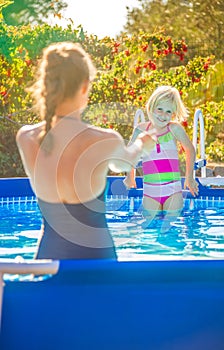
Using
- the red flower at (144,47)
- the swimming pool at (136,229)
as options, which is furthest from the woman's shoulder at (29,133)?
the red flower at (144,47)

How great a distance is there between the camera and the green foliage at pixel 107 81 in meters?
12.2

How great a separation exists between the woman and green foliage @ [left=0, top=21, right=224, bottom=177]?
873cm

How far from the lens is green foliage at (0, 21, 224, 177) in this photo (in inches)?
481

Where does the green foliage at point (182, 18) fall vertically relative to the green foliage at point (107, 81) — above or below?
above

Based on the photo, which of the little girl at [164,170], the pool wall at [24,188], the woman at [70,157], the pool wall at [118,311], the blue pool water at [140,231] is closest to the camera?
the pool wall at [118,311]

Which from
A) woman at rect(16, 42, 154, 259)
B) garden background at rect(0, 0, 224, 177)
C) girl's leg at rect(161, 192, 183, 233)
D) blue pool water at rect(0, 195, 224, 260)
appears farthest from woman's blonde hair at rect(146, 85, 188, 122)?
garden background at rect(0, 0, 224, 177)

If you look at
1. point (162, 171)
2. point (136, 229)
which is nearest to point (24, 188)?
point (162, 171)

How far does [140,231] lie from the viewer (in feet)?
20.0

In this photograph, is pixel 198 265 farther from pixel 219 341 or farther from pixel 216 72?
pixel 216 72

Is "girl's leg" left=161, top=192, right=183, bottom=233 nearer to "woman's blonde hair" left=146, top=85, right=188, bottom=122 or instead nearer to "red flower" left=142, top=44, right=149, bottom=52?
"woman's blonde hair" left=146, top=85, right=188, bottom=122

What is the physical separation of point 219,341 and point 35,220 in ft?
13.0

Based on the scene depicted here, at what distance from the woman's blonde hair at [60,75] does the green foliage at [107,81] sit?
8787mm

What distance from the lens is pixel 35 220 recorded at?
22.9 feet

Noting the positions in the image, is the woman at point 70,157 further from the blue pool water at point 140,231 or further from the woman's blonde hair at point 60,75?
the blue pool water at point 140,231
